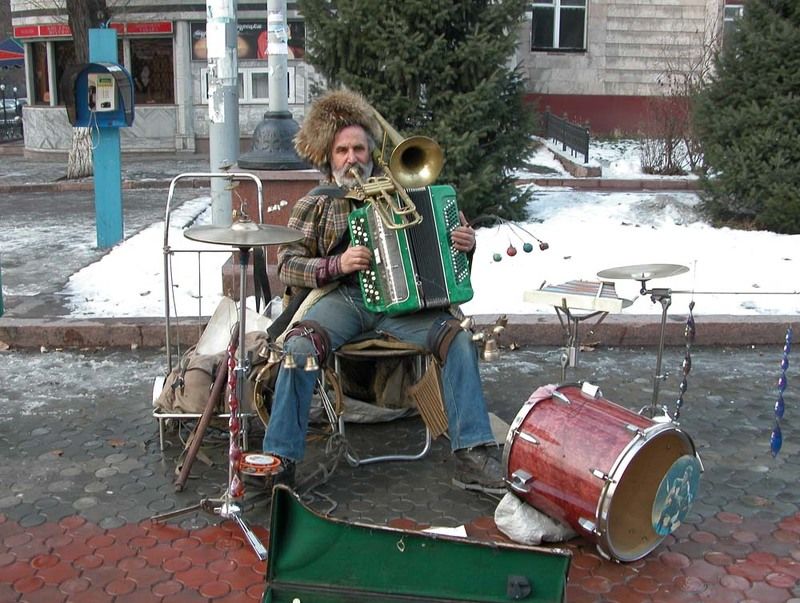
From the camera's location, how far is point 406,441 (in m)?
4.59

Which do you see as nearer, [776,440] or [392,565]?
[392,565]

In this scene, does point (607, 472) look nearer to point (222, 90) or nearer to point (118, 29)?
point (222, 90)

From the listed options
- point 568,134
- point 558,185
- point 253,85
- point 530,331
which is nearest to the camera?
point 530,331

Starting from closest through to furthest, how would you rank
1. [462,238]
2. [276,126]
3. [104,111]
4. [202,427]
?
[202,427] → [462,238] → [276,126] → [104,111]

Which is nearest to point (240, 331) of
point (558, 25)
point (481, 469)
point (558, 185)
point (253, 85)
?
point (481, 469)

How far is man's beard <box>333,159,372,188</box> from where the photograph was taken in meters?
4.35

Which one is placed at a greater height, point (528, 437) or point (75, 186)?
point (75, 186)

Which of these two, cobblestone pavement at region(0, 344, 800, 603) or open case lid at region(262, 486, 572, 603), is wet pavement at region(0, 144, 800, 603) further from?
open case lid at region(262, 486, 572, 603)

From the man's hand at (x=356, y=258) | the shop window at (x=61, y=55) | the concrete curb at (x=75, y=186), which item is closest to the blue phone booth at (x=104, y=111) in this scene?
the concrete curb at (x=75, y=186)

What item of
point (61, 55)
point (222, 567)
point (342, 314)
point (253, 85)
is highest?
point (61, 55)

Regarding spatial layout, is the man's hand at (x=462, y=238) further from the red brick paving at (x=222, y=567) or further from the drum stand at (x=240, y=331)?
the red brick paving at (x=222, y=567)

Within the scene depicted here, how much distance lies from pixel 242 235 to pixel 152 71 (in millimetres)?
17003

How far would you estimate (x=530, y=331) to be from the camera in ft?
19.9

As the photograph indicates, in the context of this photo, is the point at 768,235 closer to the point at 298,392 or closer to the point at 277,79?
the point at 277,79
